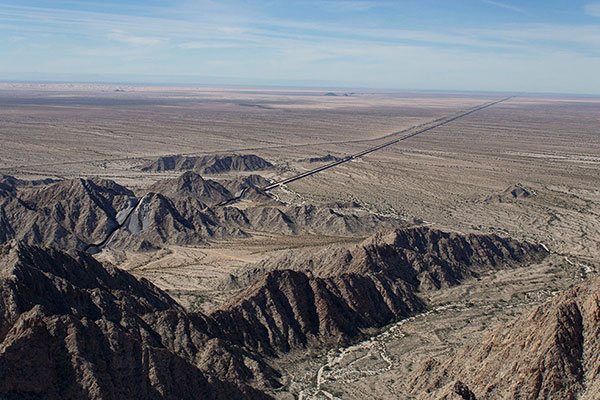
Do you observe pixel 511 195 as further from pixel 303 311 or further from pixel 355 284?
pixel 303 311

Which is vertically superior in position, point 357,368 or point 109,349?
point 109,349

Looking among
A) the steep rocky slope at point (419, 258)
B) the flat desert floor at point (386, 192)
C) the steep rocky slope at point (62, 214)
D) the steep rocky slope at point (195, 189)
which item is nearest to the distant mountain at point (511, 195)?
the flat desert floor at point (386, 192)

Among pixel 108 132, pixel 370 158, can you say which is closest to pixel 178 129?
pixel 108 132

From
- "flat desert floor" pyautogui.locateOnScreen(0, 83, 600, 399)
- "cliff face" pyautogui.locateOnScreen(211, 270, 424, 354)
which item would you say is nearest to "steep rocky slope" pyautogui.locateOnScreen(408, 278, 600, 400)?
"flat desert floor" pyautogui.locateOnScreen(0, 83, 600, 399)

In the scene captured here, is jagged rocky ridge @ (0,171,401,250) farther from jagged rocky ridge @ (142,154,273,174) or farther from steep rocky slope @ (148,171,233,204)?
jagged rocky ridge @ (142,154,273,174)

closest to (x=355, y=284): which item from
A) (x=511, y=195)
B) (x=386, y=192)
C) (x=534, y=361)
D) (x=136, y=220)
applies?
A: (x=534, y=361)

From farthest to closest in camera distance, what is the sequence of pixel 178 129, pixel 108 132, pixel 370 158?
pixel 178 129 < pixel 108 132 < pixel 370 158

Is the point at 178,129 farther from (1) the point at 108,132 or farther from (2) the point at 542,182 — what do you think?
(2) the point at 542,182
